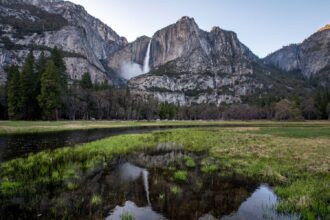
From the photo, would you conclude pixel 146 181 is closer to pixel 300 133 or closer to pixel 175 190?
pixel 175 190

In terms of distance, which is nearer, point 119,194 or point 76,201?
point 76,201

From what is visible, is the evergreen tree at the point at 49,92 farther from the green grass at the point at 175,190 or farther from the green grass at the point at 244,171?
the green grass at the point at 175,190

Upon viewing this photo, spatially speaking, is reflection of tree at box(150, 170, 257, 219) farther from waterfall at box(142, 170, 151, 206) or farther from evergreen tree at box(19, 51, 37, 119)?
evergreen tree at box(19, 51, 37, 119)

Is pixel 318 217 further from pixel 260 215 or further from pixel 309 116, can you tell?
pixel 309 116

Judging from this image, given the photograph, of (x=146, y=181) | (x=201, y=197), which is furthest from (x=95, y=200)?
(x=201, y=197)

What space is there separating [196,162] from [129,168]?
19.4 feet

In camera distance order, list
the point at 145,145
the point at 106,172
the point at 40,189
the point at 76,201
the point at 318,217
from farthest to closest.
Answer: the point at 145,145
the point at 106,172
the point at 40,189
the point at 76,201
the point at 318,217

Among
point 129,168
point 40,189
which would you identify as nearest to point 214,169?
point 129,168

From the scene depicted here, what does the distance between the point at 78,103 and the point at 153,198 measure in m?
86.7

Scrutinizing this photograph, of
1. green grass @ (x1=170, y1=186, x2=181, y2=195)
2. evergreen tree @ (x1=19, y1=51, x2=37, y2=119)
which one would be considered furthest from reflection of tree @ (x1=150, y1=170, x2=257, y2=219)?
evergreen tree @ (x1=19, y1=51, x2=37, y2=119)

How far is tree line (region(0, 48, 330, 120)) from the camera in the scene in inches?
2685

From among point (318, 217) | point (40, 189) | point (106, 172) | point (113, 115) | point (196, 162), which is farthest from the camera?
point (113, 115)

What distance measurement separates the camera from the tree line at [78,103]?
2685 inches

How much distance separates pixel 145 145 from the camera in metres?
27.7
